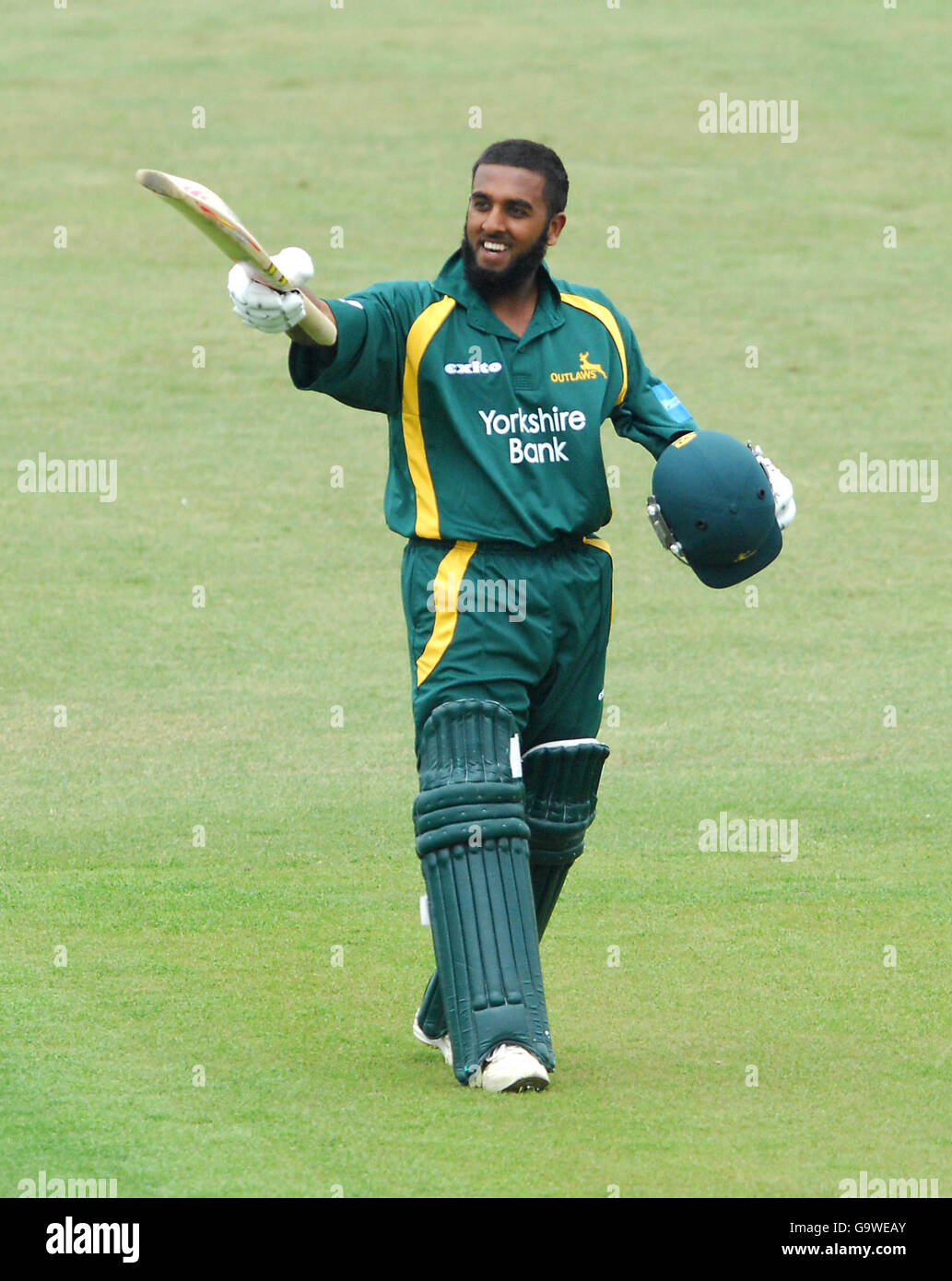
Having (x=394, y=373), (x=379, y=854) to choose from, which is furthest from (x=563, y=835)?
(x=379, y=854)

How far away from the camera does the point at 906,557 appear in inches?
486

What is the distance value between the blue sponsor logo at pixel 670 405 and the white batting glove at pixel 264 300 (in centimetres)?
124

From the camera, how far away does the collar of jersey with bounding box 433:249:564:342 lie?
5.84 metres

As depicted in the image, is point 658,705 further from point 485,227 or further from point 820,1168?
point 820,1168

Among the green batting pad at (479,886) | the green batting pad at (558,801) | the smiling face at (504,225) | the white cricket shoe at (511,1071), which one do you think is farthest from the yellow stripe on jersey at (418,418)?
the white cricket shoe at (511,1071)

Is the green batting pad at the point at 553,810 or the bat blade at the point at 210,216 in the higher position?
the bat blade at the point at 210,216

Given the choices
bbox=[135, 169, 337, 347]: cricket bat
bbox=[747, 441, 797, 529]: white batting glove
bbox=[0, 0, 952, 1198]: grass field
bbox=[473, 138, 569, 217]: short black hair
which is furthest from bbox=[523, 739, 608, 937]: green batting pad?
bbox=[473, 138, 569, 217]: short black hair

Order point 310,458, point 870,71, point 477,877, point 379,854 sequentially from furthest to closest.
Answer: point 870,71 < point 310,458 < point 379,854 < point 477,877

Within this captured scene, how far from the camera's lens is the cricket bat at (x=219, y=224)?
199 inches

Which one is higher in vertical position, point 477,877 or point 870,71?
point 870,71

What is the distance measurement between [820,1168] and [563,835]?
4.34 feet

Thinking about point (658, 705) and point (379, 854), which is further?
point (658, 705)

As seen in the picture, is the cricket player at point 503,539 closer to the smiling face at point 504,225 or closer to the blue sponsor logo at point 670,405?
the smiling face at point 504,225

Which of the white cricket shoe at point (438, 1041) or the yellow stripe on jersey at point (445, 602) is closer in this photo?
the yellow stripe on jersey at point (445, 602)
